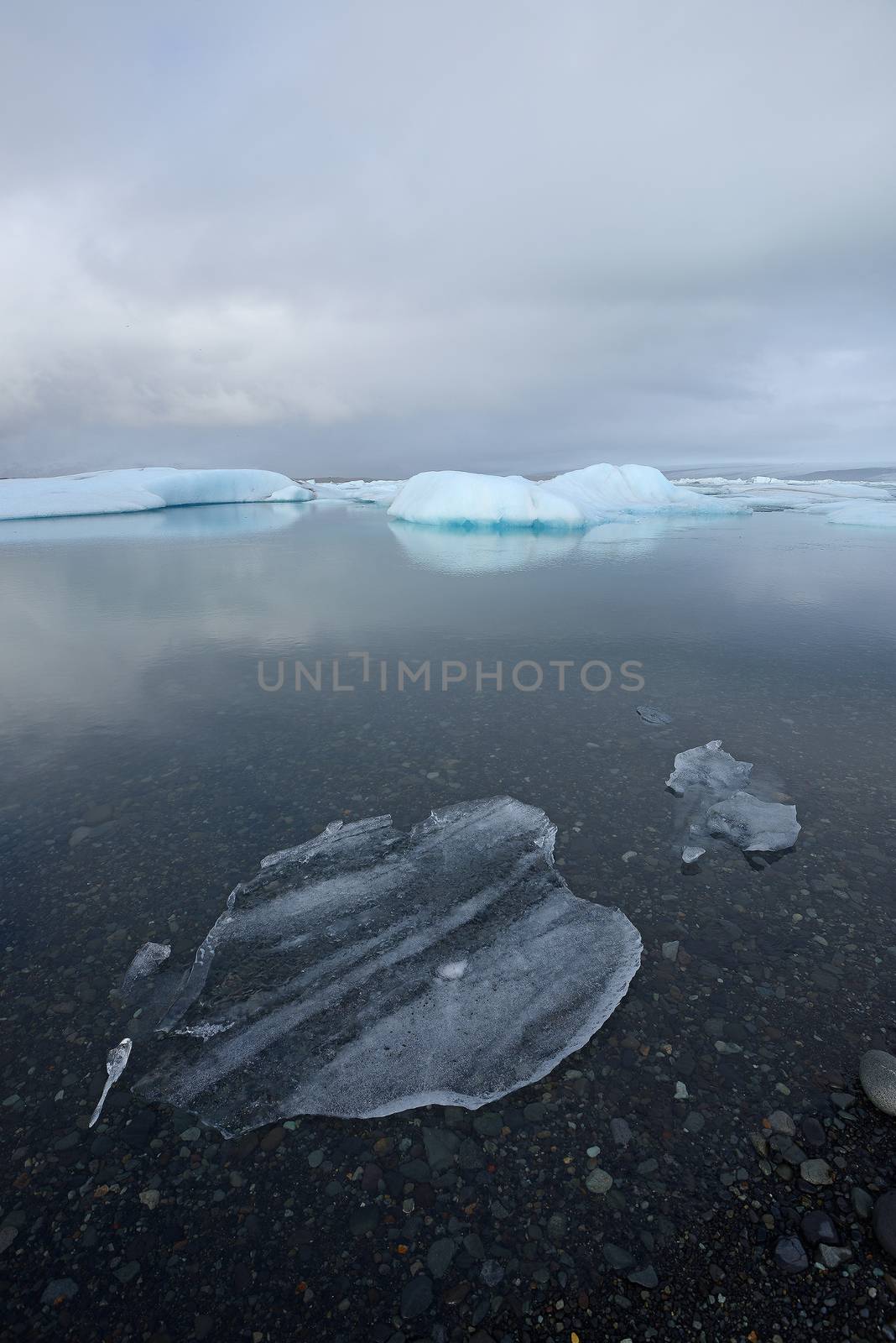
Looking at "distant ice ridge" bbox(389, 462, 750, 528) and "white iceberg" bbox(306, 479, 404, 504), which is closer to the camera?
"distant ice ridge" bbox(389, 462, 750, 528)

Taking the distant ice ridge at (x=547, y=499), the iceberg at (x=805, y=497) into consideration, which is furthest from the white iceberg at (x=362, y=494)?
the iceberg at (x=805, y=497)

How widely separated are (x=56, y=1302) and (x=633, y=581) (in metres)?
18.0

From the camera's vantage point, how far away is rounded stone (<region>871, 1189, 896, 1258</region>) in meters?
2.34

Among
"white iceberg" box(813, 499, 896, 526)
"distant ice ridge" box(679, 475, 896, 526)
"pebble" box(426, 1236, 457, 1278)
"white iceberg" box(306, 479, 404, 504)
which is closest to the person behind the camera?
"pebble" box(426, 1236, 457, 1278)


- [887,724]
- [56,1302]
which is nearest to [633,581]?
[887,724]

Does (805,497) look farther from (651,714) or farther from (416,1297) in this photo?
(416,1297)

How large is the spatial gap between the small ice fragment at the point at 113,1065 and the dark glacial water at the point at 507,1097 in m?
0.04

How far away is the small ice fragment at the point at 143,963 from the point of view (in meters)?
3.63

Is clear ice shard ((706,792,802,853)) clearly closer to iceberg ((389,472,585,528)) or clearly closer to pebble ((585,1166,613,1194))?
pebble ((585,1166,613,1194))

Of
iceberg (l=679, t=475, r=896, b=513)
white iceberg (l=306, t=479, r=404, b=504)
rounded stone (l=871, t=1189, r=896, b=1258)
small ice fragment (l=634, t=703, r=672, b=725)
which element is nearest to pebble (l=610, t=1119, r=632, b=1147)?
rounded stone (l=871, t=1189, r=896, b=1258)

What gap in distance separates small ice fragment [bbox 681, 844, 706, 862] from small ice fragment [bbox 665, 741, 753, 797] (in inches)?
33.1

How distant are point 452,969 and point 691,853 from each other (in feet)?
7.31

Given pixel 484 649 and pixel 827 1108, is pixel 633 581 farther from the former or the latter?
pixel 827 1108

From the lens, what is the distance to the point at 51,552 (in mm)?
27016
